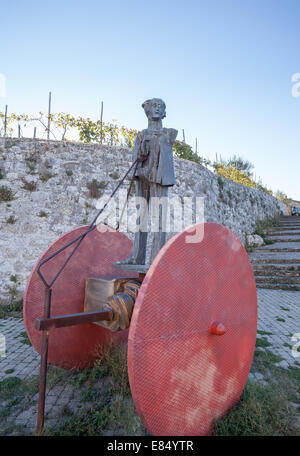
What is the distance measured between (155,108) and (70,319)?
6.49 feet

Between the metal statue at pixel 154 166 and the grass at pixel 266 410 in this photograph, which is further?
the metal statue at pixel 154 166

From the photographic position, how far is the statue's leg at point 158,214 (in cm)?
259

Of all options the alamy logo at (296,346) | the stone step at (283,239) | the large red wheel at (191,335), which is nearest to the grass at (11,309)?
the large red wheel at (191,335)

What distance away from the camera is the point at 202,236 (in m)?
1.86

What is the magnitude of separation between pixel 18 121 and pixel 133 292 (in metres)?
7.73

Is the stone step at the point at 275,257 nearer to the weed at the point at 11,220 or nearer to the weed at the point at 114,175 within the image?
the weed at the point at 114,175

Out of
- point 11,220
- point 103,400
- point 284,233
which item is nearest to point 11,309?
point 11,220

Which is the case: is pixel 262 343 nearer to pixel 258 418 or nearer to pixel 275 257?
pixel 258 418

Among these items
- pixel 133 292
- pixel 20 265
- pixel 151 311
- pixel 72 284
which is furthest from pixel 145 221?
pixel 20 265

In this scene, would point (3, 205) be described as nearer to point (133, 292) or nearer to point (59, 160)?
point (59, 160)

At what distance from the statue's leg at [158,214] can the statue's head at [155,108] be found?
640 millimetres

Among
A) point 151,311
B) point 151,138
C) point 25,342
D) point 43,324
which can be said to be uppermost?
point 151,138

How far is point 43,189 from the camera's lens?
6383mm

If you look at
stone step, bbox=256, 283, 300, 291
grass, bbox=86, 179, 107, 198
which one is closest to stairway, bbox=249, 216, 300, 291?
stone step, bbox=256, 283, 300, 291
